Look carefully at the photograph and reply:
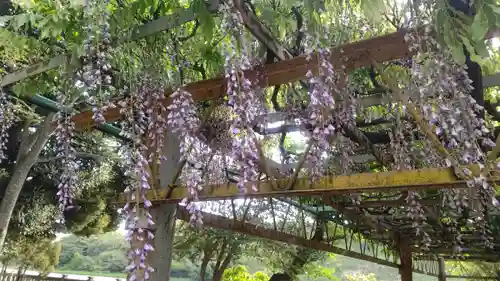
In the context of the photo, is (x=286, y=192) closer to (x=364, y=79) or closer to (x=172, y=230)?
(x=172, y=230)

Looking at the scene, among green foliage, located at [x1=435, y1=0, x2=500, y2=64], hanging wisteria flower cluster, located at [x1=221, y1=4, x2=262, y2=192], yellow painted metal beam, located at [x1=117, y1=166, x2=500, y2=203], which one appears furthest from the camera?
hanging wisteria flower cluster, located at [x1=221, y1=4, x2=262, y2=192]

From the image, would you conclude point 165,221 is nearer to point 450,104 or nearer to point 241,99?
point 241,99

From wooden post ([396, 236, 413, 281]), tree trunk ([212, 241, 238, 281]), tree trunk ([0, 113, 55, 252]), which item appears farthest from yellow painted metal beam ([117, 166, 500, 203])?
tree trunk ([212, 241, 238, 281])

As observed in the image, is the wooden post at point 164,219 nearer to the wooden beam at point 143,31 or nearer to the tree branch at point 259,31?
the wooden beam at point 143,31

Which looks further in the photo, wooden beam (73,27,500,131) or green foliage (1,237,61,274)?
green foliage (1,237,61,274)

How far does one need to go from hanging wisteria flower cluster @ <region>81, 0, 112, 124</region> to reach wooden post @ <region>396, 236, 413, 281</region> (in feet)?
20.3

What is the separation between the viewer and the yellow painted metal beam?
5.91 ft

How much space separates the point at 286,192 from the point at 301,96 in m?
1.17

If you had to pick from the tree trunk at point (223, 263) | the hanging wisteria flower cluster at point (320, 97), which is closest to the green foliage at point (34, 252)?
the tree trunk at point (223, 263)

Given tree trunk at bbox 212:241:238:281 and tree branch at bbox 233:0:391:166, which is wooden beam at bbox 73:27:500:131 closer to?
tree branch at bbox 233:0:391:166

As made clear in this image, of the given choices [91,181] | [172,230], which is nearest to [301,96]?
[172,230]

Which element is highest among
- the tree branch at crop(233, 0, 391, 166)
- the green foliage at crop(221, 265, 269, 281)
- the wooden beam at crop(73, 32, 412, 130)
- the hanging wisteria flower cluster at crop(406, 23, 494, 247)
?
the tree branch at crop(233, 0, 391, 166)

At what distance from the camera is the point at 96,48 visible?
2307 mm

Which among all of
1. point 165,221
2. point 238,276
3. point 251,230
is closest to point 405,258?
point 251,230
